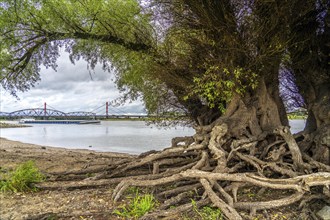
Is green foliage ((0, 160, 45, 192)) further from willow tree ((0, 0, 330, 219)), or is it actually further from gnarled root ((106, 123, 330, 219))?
gnarled root ((106, 123, 330, 219))

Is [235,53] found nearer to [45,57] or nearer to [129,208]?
[129,208]

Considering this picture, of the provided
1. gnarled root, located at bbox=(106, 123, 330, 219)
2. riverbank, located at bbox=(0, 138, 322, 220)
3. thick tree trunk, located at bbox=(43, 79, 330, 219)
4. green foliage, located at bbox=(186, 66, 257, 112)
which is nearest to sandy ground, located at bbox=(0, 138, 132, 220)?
riverbank, located at bbox=(0, 138, 322, 220)

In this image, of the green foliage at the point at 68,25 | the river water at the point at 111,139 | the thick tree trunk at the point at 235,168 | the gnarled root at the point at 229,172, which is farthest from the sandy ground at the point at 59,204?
the river water at the point at 111,139

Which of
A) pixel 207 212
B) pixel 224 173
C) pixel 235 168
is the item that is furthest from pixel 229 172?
pixel 207 212

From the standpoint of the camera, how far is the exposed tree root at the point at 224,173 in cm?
503

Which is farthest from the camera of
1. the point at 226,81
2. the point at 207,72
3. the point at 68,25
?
the point at 68,25

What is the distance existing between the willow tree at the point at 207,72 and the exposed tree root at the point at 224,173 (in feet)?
0.06

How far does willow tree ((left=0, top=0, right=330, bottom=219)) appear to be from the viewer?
5531 mm

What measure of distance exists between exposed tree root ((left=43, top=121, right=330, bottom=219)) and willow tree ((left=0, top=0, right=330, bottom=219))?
2 centimetres

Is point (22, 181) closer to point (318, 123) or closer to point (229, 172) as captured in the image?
point (229, 172)

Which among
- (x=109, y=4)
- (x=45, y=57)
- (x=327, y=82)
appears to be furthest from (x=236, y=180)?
(x=45, y=57)

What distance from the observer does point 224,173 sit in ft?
17.8

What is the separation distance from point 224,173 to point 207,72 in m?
2.49

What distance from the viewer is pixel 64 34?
8859 millimetres
